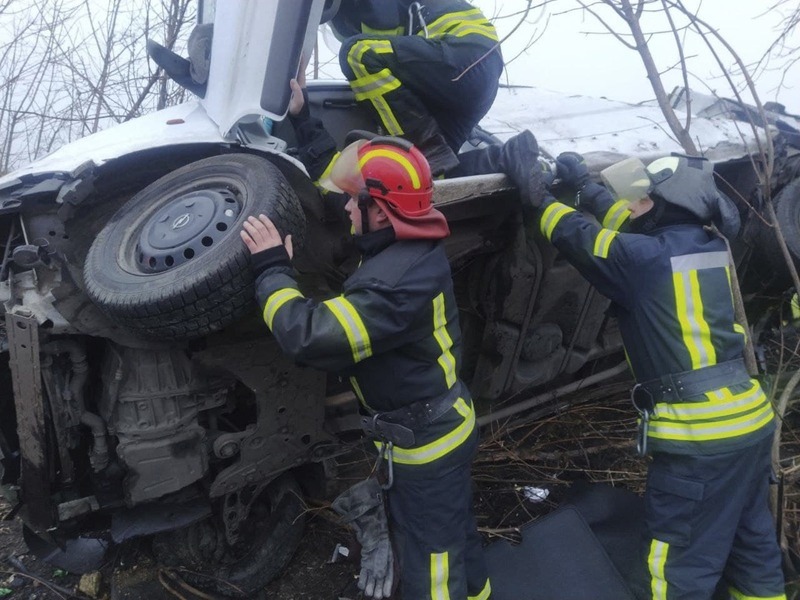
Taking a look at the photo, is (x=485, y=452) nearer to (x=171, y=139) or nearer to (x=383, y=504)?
(x=383, y=504)

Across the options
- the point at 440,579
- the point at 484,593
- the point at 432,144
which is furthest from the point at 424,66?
the point at 484,593

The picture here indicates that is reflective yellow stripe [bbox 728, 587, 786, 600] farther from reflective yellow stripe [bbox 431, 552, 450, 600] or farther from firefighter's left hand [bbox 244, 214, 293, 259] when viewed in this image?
firefighter's left hand [bbox 244, 214, 293, 259]

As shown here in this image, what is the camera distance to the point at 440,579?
7.44 feet

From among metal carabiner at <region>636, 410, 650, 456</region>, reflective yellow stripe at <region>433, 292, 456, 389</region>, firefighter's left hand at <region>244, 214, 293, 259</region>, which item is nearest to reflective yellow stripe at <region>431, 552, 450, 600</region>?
reflective yellow stripe at <region>433, 292, 456, 389</region>

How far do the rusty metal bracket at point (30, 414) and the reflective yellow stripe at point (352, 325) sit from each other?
93 centimetres

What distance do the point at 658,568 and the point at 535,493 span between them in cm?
105

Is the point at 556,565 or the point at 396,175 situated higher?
the point at 396,175

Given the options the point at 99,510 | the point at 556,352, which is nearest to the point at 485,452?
the point at 556,352

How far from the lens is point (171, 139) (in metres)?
2.44

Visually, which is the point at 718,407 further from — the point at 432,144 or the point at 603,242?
the point at 432,144

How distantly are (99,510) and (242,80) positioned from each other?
1660 mm

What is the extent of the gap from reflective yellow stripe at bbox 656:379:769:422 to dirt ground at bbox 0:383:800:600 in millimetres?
700

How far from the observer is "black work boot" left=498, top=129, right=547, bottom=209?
263 centimetres

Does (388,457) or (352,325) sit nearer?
(352,325)
